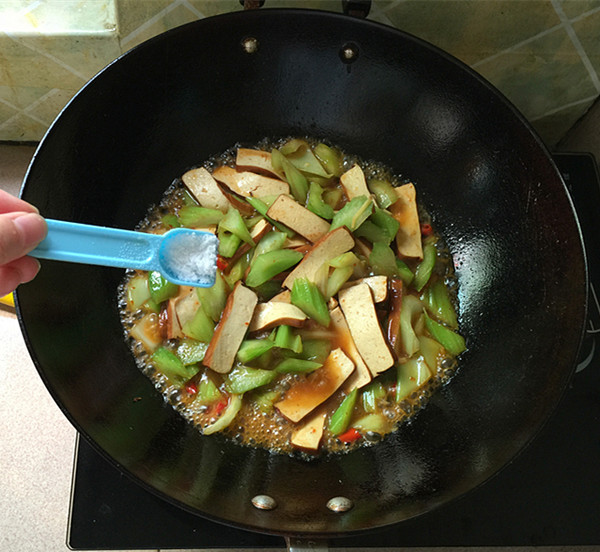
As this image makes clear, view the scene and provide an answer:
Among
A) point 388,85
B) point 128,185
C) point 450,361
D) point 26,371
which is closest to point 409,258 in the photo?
point 450,361

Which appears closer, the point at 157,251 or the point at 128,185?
the point at 157,251

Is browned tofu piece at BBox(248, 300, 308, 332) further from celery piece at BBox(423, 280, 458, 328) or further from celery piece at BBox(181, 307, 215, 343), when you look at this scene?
celery piece at BBox(423, 280, 458, 328)

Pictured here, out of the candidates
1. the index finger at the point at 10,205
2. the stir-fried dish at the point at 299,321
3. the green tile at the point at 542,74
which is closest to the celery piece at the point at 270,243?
the stir-fried dish at the point at 299,321

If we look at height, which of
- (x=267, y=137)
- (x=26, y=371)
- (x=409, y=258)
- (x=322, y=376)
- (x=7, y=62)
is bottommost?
(x=26, y=371)

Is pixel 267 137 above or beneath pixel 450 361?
above

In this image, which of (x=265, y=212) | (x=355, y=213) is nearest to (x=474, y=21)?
(x=355, y=213)

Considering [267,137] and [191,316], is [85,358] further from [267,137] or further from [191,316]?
[267,137]
